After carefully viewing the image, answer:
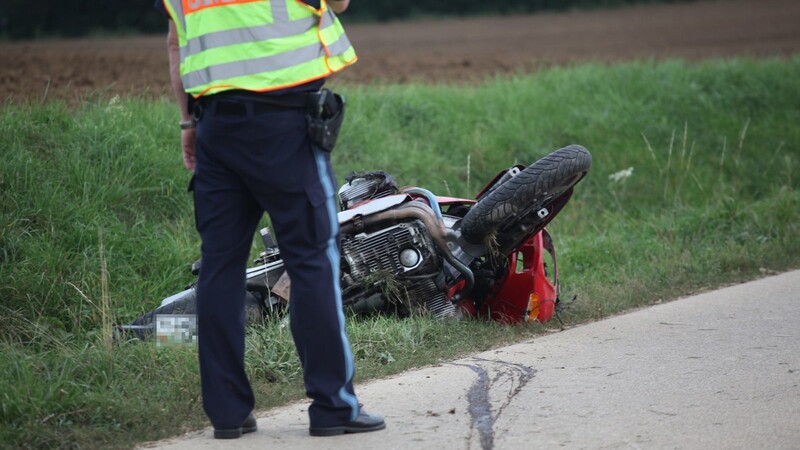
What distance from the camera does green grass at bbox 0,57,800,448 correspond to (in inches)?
189

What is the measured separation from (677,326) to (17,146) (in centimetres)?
437

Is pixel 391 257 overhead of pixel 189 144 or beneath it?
beneath

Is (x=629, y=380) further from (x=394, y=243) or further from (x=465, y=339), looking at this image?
(x=394, y=243)

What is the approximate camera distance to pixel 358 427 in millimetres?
4078

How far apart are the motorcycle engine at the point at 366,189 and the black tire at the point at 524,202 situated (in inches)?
19.6

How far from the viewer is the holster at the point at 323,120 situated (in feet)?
12.7

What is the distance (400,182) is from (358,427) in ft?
19.8

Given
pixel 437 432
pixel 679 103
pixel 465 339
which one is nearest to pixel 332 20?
pixel 437 432

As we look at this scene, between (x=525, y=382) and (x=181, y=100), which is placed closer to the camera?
(x=181, y=100)

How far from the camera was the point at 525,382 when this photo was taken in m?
4.87

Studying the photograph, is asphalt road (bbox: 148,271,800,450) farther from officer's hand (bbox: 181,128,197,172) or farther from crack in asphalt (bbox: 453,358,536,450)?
officer's hand (bbox: 181,128,197,172)

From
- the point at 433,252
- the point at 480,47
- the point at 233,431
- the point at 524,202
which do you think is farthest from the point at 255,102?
the point at 480,47

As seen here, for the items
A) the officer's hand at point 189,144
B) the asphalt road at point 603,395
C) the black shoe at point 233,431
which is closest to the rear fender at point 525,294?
the asphalt road at point 603,395

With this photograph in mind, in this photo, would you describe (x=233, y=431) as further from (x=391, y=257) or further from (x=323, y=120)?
(x=391, y=257)
